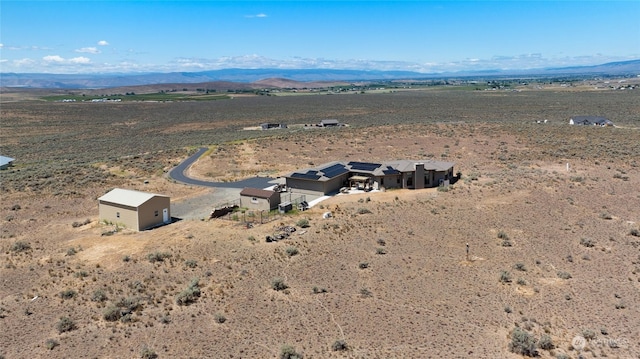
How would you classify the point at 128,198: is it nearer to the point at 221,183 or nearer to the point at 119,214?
the point at 119,214

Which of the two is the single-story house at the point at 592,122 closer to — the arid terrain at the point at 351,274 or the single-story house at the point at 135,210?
the arid terrain at the point at 351,274

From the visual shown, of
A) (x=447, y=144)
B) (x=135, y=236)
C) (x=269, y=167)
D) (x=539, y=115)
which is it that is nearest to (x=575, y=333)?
Answer: (x=135, y=236)

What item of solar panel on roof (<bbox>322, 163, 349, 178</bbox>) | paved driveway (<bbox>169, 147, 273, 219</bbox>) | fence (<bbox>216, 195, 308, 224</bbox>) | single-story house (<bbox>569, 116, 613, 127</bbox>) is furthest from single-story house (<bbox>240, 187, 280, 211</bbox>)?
single-story house (<bbox>569, 116, 613, 127</bbox>)

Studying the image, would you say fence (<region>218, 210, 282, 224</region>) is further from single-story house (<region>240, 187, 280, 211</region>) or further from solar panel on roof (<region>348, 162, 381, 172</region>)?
solar panel on roof (<region>348, 162, 381, 172</region>)

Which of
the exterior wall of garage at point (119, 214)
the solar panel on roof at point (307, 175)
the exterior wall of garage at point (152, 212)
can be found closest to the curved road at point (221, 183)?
the solar panel on roof at point (307, 175)

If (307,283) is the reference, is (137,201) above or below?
above

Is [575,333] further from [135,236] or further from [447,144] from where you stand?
[447,144]

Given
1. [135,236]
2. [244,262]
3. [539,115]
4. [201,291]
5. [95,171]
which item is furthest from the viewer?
[539,115]

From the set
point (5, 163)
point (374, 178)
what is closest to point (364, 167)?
point (374, 178)
